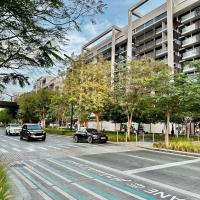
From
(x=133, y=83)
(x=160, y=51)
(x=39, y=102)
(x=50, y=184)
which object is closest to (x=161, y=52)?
(x=160, y=51)

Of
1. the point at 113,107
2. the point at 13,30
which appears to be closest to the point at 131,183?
the point at 13,30

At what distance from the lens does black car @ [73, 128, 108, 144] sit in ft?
96.6

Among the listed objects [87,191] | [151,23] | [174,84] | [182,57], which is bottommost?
[87,191]

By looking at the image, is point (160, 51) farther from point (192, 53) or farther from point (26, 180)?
point (26, 180)

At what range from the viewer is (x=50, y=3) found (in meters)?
5.04

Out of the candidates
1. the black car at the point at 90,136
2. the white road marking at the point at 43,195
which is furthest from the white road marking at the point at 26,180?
the black car at the point at 90,136

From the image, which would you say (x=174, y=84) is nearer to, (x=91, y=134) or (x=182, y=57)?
(x=91, y=134)

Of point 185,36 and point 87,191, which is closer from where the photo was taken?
point 87,191

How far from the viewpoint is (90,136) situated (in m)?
29.8

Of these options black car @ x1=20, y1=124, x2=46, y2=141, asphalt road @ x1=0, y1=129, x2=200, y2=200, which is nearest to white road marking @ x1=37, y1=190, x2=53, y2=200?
asphalt road @ x1=0, y1=129, x2=200, y2=200

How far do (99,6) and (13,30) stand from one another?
1.59m

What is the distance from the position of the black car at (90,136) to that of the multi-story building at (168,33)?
18.1 meters

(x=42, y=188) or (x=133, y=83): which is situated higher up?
(x=133, y=83)

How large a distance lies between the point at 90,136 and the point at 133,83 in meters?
7.43
